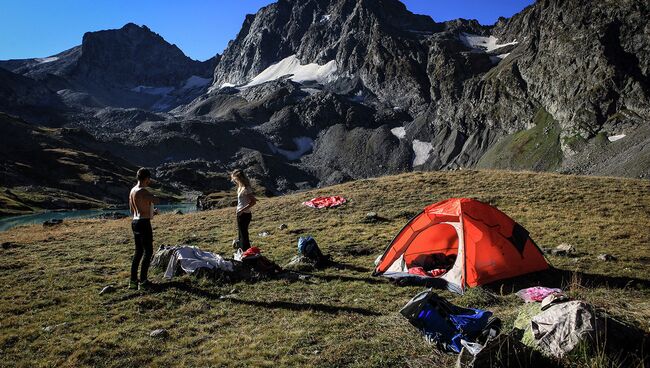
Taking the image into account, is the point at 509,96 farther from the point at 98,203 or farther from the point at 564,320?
the point at 564,320

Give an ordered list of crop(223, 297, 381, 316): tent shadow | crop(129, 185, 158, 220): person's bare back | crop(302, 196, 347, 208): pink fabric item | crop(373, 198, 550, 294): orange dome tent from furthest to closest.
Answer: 1. crop(302, 196, 347, 208): pink fabric item
2. crop(373, 198, 550, 294): orange dome tent
3. crop(129, 185, 158, 220): person's bare back
4. crop(223, 297, 381, 316): tent shadow

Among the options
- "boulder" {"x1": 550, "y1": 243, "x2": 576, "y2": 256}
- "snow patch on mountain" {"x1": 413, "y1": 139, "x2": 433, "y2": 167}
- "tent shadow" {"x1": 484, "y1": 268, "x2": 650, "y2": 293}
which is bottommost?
"tent shadow" {"x1": 484, "y1": 268, "x2": 650, "y2": 293}

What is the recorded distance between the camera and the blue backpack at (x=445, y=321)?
6691mm

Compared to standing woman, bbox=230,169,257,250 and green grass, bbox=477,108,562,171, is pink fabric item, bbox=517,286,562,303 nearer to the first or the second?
standing woman, bbox=230,169,257,250

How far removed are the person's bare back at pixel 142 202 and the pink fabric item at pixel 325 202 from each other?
621 inches

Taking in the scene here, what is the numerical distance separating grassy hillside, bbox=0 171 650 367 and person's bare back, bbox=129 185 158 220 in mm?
2057

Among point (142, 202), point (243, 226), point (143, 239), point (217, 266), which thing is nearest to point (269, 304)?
point (217, 266)

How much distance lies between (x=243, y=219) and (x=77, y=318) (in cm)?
579

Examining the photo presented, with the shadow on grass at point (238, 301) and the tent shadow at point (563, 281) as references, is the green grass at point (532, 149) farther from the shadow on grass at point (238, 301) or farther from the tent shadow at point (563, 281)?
the shadow on grass at point (238, 301)

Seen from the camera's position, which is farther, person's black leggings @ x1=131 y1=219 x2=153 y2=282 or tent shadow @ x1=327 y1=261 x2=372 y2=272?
tent shadow @ x1=327 y1=261 x2=372 y2=272

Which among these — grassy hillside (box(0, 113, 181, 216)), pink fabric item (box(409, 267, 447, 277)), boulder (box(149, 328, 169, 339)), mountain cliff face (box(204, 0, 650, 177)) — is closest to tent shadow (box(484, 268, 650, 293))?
pink fabric item (box(409, 267, 447, 277))

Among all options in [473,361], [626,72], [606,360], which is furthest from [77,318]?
[626,72]

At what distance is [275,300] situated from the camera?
10.4 m

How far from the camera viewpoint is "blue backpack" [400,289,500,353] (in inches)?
263
